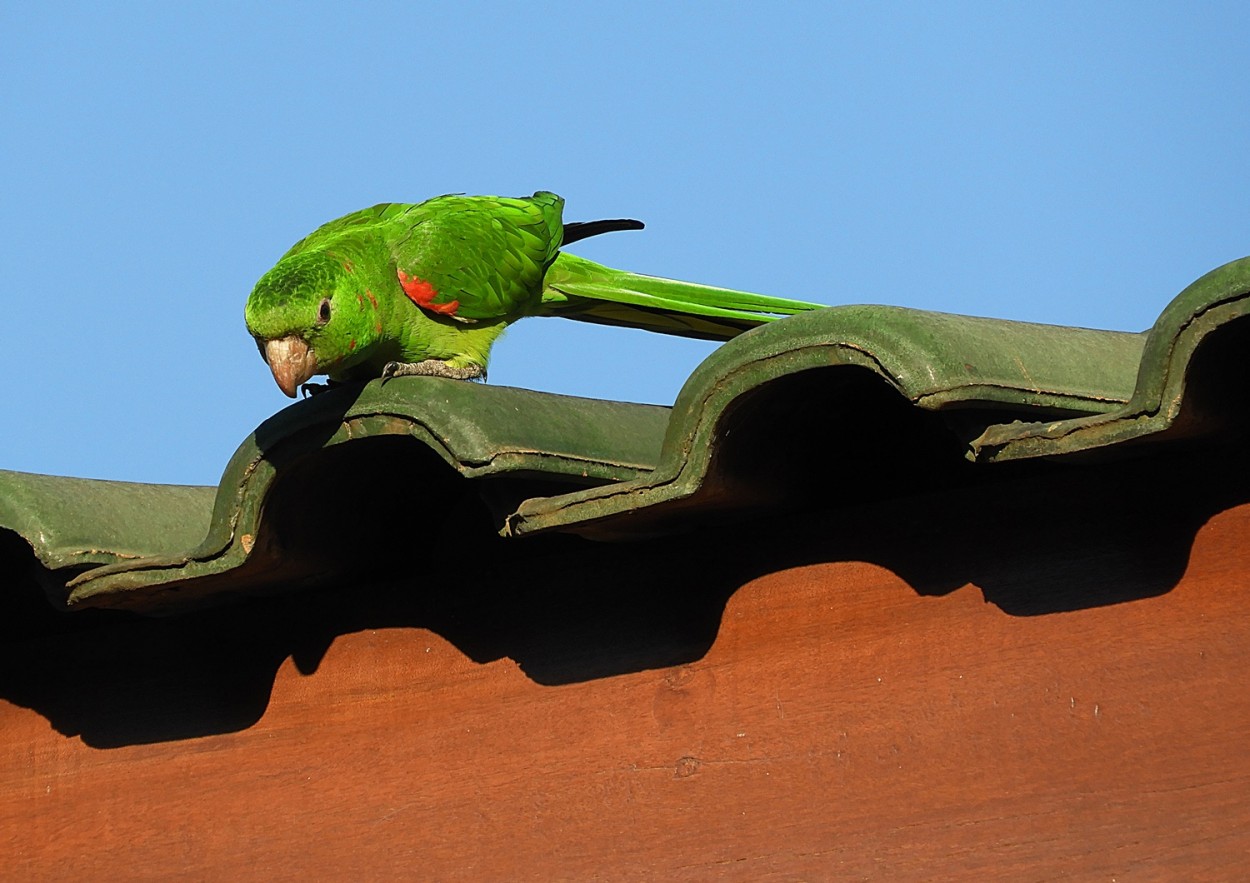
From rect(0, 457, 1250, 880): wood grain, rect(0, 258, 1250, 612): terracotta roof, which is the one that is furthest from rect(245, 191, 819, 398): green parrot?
rect(0, 457, 1250, 880): wood grain

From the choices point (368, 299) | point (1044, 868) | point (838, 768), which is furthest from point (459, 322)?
point (1044, 868)

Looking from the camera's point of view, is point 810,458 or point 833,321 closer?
point 833,321

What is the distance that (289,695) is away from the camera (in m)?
3.44

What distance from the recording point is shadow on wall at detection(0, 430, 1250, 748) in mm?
2670

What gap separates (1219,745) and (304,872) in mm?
1797

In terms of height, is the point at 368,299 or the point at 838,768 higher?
the point at 368,299

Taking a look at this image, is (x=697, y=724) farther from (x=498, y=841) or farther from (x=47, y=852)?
(x=47, y=852)

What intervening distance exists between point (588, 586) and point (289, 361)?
1.04m

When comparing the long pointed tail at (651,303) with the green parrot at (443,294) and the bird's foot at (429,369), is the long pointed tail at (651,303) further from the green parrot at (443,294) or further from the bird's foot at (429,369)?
the bird's foot at (429,369)

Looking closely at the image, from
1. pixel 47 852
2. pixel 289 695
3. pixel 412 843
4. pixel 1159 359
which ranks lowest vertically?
pixel 47 852

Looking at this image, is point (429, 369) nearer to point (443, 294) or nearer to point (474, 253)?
point (443, 294)

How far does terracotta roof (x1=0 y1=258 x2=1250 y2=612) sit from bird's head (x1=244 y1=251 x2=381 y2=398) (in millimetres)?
480

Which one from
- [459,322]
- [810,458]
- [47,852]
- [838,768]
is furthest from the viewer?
[459,322]

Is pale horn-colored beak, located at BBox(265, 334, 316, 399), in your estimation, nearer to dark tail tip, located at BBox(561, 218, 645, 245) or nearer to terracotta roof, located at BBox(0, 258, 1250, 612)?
terracotta roof, located at BBox(0, 258, 1250, 612)
